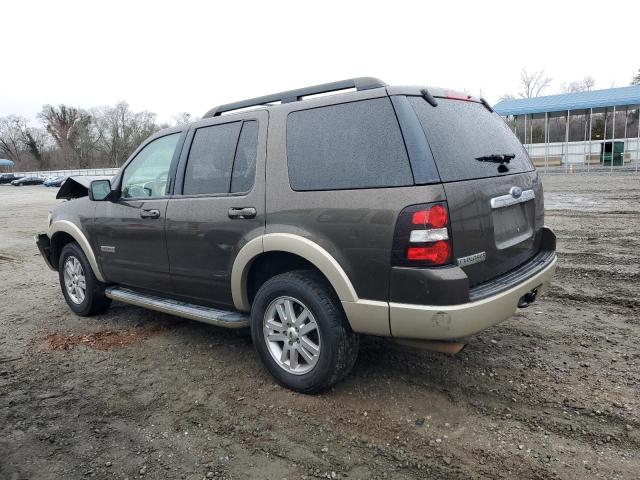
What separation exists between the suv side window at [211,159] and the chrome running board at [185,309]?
96 cm

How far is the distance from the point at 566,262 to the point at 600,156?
24.9 metres

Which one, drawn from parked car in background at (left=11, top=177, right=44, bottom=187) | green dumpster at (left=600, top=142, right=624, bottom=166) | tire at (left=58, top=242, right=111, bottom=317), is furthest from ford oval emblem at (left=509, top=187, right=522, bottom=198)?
parked car in background at (left=11, top=177, right=44, bottom=187)

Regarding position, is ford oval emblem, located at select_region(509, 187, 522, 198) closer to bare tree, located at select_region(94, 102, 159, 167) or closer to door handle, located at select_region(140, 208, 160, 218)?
door handle, located at select_region(140, 208, 160, 218)

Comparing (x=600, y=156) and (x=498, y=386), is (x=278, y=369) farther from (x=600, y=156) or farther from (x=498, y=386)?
(x=600, y=156)

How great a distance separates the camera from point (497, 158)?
3381 mm

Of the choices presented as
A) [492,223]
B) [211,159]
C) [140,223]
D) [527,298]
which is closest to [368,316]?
[492,223]

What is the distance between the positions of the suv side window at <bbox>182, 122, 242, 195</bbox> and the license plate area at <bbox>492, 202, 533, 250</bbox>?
1.99m

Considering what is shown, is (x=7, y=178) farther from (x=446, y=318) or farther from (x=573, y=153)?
(x=446, y=318)

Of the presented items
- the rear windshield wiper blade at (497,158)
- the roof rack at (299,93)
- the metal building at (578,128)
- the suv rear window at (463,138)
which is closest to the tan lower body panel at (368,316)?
the suv rear window at (463,138)

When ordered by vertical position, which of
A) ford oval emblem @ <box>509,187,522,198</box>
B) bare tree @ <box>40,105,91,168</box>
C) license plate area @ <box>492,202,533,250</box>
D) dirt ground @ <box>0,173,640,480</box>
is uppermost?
bare tree @ <box>40,105,91,168</box>

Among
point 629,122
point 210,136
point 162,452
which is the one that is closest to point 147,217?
point 210,136

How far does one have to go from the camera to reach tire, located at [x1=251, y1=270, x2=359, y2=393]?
10.5ft

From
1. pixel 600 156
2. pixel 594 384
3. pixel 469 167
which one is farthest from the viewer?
pixel 600 156

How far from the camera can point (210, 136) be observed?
407cm
